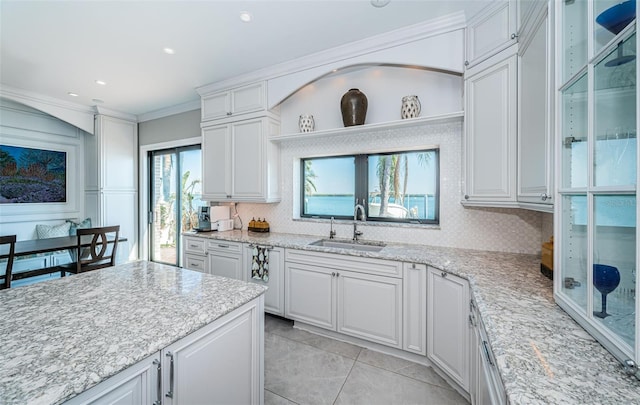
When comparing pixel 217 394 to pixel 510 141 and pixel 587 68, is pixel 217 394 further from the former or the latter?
pixel 510 141

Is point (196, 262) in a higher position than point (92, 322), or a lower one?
lower

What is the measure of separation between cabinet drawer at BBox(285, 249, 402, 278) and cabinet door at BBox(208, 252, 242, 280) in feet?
2.22

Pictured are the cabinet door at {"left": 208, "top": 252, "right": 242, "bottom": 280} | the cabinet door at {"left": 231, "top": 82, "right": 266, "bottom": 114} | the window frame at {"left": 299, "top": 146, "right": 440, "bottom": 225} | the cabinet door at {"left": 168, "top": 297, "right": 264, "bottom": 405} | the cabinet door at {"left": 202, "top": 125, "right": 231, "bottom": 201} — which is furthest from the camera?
the cabinet door at {"left": 202, "top": 125, "right": 231, "bottom": 201}

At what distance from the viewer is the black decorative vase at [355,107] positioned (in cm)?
263

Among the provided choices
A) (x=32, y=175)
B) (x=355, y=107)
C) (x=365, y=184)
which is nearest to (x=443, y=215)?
(x=365, y=184)

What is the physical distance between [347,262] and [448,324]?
884mm

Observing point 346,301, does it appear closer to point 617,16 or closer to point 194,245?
point 194,245

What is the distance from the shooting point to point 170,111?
14.1 ft

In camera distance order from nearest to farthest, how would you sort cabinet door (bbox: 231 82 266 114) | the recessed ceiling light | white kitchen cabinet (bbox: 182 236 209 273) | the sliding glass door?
the recessed ceiling light < cabinet door (bbox: 231 82 266 114) < white kitchen cabinet (bbox: 182 236 209 273) < the sliding glass door

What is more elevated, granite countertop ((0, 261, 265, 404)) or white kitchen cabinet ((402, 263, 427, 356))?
granite countertop ((0, 261, 265, 404))

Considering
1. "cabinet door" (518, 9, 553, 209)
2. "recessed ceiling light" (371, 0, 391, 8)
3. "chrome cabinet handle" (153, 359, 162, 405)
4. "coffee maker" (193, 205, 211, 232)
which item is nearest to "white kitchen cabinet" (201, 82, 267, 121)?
"coffee maker" (193, 205, 211, 232)

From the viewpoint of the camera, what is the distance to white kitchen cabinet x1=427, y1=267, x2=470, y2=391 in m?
1.68

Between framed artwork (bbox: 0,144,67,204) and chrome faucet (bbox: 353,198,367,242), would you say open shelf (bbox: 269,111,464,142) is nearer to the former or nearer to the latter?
chrome faucet (bbox: 353,198,367,242)

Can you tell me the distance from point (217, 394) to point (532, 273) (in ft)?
6.29
